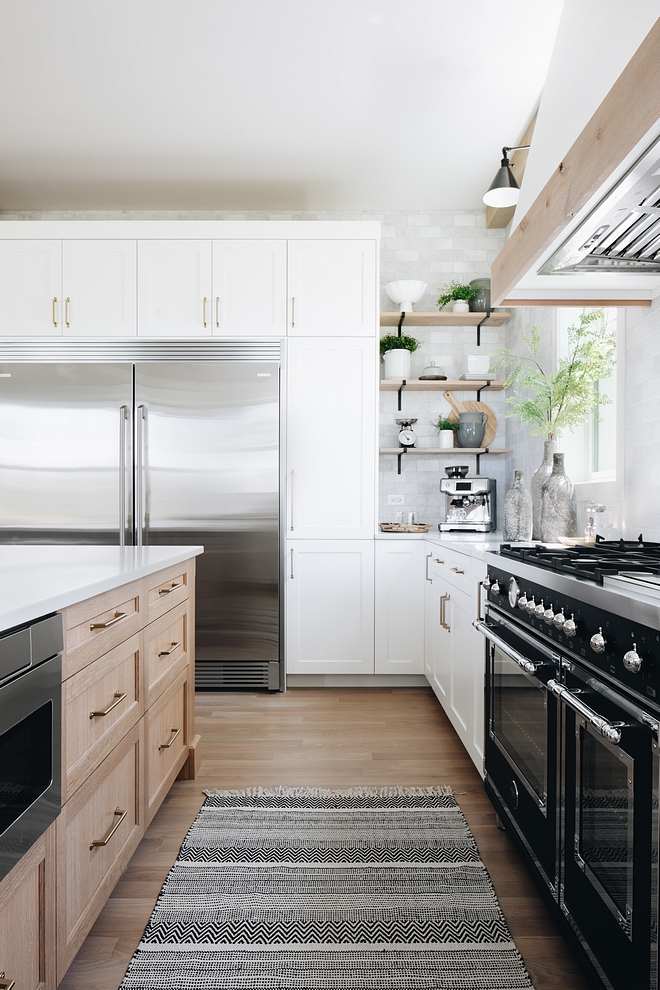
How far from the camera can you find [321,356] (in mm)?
3504

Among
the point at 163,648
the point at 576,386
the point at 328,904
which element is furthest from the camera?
the point at 576,386

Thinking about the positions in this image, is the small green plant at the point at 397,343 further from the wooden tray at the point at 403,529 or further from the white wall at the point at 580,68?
the white wall at the point at 580,68

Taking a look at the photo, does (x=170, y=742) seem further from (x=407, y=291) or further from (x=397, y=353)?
(x=407, y=291)

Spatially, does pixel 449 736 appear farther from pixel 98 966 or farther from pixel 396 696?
pixel 98 966

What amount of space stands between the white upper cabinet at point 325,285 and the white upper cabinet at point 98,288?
93cm

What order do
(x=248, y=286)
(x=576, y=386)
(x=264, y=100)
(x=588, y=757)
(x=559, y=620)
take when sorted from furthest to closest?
(x=248, y=286) < (x=264, y=100) < (x=576, y=386) < (x=559, y=620) < (x=588, y=757)

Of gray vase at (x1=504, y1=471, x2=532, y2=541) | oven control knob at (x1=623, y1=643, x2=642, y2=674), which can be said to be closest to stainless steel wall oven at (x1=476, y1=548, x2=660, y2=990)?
oven control knob at (x1=623, y1=643, x2=642, y2=674)

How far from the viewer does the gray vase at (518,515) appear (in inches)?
106

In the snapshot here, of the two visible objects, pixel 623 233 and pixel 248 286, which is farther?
pixel 248 286

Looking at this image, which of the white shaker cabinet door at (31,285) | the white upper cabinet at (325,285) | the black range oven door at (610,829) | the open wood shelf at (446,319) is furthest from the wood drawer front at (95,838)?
the open wood shelf at (446,319)

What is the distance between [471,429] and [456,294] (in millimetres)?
860

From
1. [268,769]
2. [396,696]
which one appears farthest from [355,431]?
[268,769]

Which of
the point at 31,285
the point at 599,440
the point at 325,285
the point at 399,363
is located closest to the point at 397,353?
the point at 399,363

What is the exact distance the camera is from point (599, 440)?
2.75 meters
